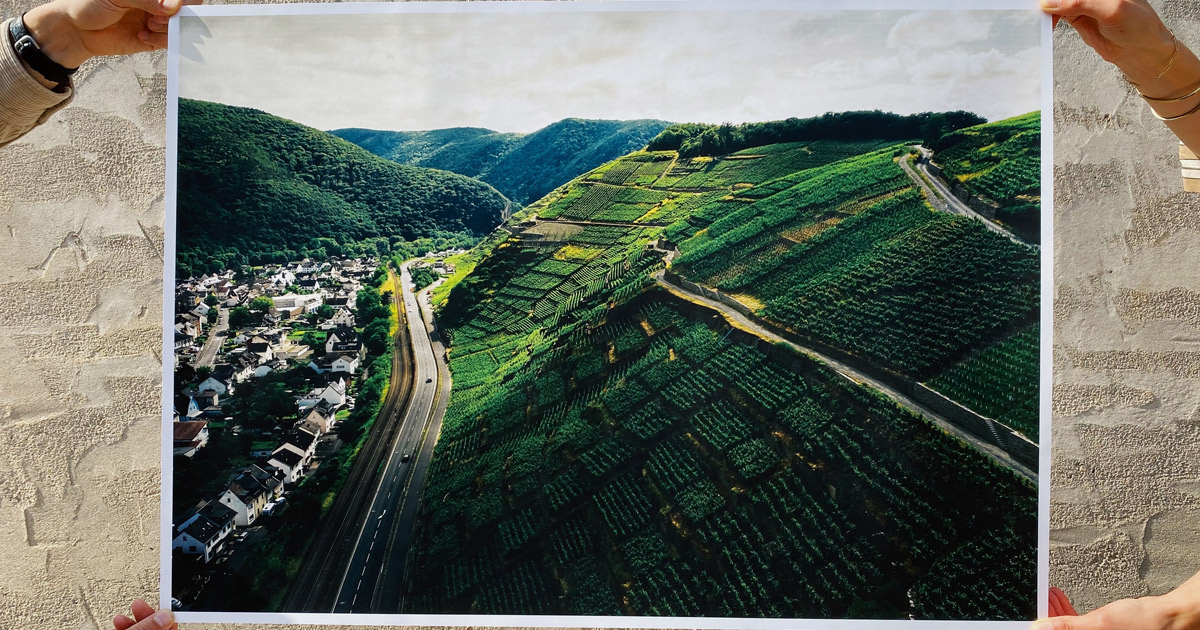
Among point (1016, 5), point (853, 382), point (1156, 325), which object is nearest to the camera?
point (1016, 5)

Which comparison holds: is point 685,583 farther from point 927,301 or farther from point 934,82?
point 934,82

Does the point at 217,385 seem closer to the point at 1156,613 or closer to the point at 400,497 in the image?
the point at 400,497

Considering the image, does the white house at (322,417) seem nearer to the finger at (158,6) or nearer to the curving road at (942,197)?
the finger at (158,6)

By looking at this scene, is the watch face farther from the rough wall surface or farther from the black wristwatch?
the rough wall surface

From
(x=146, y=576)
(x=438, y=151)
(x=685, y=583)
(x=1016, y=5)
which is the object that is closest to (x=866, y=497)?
(x=685, y=583)

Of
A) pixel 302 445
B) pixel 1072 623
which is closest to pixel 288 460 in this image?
pixel 302 445

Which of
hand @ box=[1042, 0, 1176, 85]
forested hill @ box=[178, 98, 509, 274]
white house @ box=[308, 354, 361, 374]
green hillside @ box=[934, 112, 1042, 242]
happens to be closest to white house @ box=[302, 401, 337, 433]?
white house @ box=[308, 354, 361, 374]
